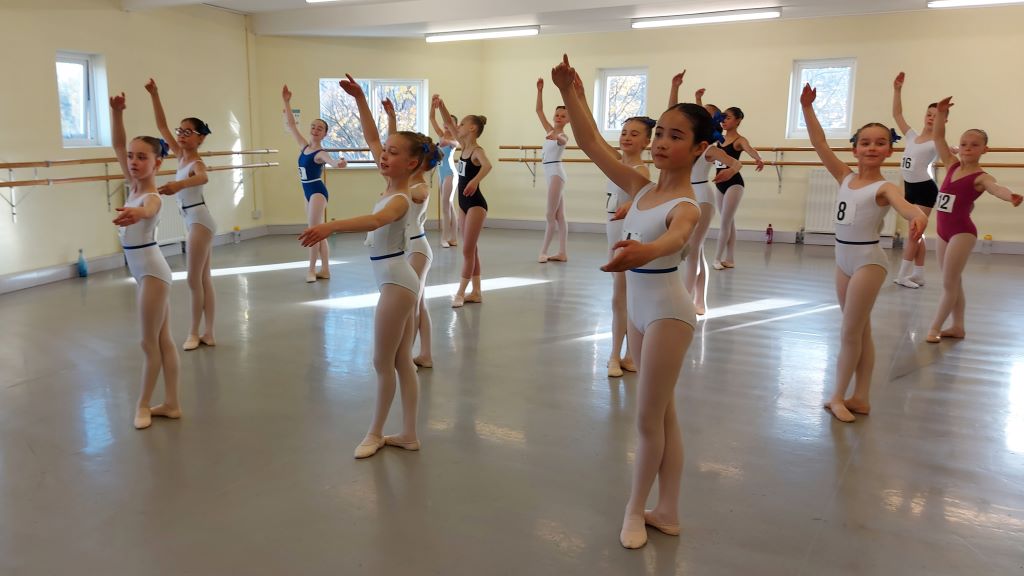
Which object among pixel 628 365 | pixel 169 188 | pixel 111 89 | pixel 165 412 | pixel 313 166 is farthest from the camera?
pixel 111 89

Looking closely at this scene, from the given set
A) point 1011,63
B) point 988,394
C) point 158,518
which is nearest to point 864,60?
point 1011,63

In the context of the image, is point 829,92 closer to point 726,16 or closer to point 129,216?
point 726,16

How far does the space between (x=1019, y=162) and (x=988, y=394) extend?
6991mm

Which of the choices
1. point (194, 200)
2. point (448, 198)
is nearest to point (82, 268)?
point (194, 200)

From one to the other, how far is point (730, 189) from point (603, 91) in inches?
181

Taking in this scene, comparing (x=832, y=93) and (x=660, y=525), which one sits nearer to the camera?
(x=660, y=525)

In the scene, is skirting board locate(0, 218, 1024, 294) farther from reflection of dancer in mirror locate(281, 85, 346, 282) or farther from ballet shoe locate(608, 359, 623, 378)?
ballet shoe locate(608, 359, 623, 378)

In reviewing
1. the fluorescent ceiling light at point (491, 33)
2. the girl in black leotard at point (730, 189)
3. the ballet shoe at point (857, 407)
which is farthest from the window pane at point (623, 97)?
the ballet shoe at point (857, 407)

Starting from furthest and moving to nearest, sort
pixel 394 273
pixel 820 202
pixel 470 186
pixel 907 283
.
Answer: pixel 820 202, pixel 907 283, pixel 470 186, pixel 394 273

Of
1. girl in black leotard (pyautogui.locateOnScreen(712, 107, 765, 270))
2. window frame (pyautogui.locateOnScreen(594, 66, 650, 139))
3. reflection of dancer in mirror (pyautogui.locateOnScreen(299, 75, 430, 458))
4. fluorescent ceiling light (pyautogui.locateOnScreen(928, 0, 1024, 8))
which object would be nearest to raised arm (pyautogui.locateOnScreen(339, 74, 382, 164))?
reflection of dancer in mirror (pyautogui.locateOnScreen(299, 75, 430, 458))

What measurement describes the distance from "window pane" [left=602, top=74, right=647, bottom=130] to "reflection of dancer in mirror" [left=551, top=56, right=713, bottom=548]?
954 centimetres

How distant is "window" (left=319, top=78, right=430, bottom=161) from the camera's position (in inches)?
457

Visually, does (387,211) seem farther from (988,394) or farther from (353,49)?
(353,49)

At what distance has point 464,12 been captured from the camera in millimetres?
9445
